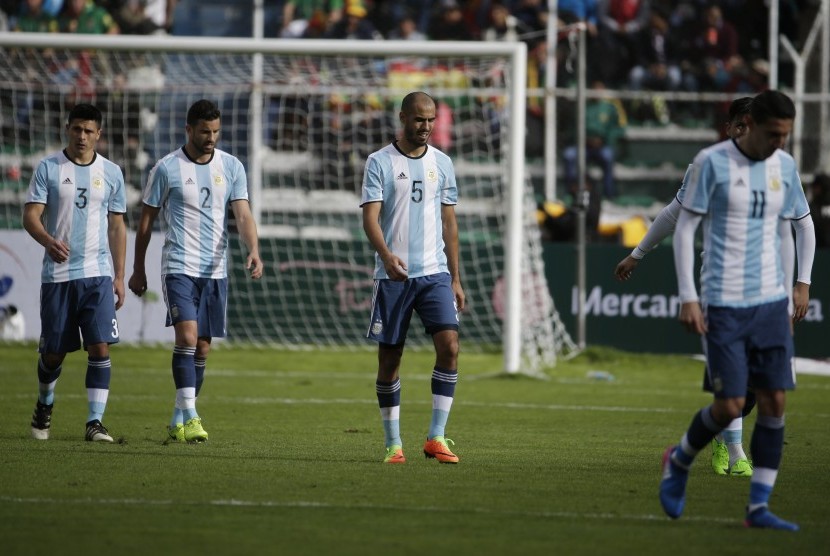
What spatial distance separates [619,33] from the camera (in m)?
22.1

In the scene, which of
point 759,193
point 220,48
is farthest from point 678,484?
point 220,48

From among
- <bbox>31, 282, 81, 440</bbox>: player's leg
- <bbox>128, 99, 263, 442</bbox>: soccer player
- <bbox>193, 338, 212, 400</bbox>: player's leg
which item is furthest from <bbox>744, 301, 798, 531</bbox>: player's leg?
<bbox>31, 282, 81, 440</bbox>: player's leg

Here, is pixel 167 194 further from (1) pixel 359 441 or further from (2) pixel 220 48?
(2) pixel 220 48

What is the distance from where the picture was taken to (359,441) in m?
9.73

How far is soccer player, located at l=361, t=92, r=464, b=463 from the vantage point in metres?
8.35

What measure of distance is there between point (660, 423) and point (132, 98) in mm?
10533

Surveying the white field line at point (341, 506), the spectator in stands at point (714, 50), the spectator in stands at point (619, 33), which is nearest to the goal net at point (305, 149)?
the spectator in stands at point (619, 33)

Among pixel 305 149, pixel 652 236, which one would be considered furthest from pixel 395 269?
pixel 305 149

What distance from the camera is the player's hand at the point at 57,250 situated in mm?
9172

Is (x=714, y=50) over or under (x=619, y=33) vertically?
under

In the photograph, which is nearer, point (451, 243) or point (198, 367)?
point (451, 243)

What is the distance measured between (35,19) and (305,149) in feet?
16.0

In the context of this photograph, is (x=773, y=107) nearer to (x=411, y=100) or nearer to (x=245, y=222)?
(x=411, y=100)

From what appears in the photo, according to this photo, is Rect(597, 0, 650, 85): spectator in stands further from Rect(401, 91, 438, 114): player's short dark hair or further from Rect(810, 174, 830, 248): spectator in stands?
Rect(401, 91, 438, 114): player's short dark hair
